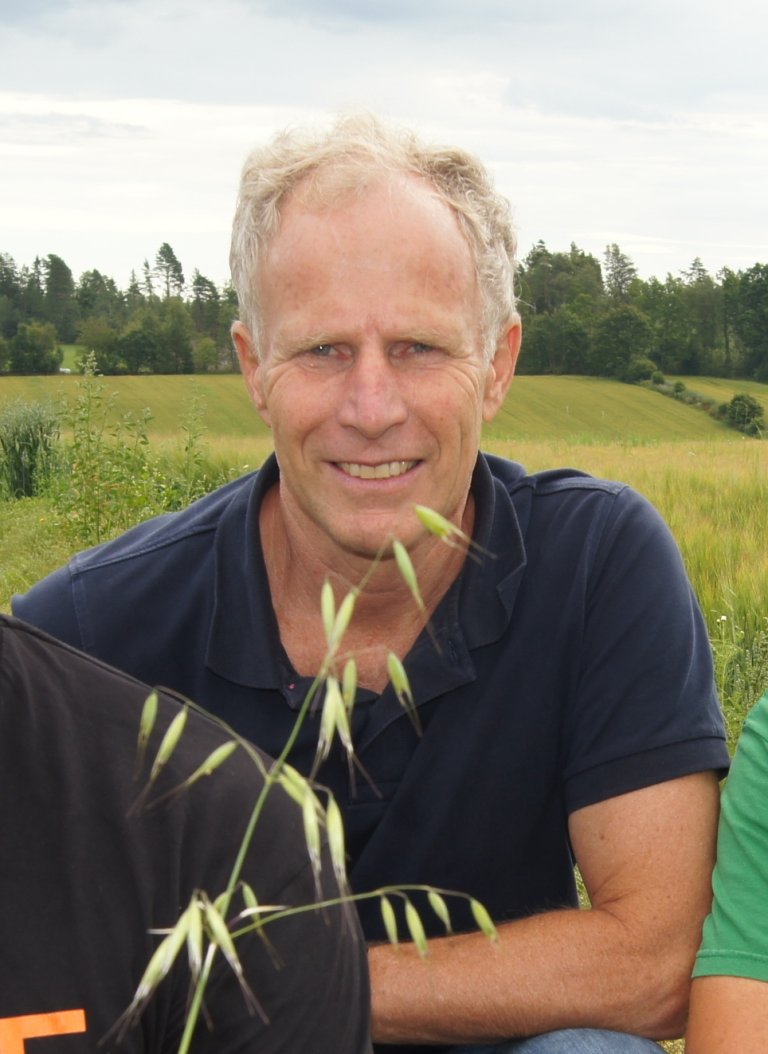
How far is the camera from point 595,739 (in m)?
2.32

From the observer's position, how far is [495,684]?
2383 millimetres

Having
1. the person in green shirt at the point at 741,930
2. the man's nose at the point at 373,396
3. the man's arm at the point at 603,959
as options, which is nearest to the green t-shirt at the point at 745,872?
the person in green shirt at the point at 741,930

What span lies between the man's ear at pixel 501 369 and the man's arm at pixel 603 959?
0.80m

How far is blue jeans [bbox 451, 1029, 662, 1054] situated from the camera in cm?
221

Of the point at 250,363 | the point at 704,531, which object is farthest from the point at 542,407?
the point at 250,363

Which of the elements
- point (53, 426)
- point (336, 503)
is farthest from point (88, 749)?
point (53, 426)

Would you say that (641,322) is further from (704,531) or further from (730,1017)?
(730,1017)

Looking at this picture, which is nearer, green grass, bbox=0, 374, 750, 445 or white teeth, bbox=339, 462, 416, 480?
white teeth, bbox=339, 462, 416, 480

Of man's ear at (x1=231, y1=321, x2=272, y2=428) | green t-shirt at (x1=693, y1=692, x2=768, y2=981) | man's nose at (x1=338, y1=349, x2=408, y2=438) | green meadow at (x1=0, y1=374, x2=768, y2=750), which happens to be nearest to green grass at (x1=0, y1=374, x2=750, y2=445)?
green meadow at (x1=0, y1=374, x2=768, y2=750)

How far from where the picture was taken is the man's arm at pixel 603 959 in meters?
2.22

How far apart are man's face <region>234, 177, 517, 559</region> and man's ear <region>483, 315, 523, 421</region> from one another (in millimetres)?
167

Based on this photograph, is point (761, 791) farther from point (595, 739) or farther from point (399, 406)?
point (399, 406)

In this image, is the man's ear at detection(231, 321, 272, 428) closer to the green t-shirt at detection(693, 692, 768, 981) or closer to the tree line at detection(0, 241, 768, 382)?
the green t-shirt at detection(693, 692, 768, 981)

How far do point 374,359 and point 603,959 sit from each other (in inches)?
42.7
